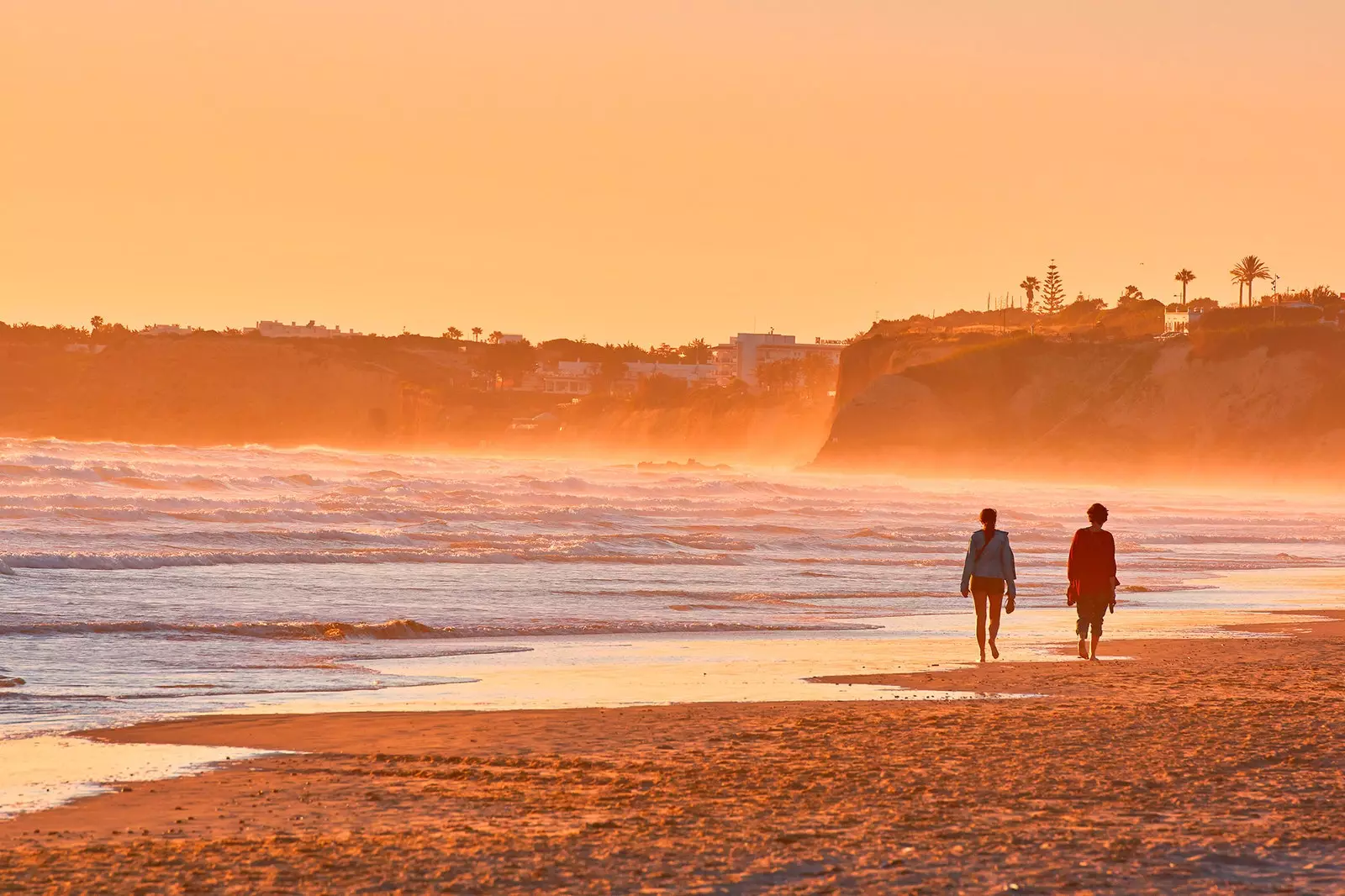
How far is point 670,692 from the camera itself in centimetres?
1204

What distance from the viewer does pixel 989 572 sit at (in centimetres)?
1430

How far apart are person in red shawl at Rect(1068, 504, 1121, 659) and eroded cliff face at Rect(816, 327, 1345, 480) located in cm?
9416

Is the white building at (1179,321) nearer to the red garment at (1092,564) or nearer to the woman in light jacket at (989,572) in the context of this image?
the red garment at (1092,564)

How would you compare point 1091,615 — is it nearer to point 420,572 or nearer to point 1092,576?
point 1092,576

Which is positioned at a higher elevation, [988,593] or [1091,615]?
[988,593]

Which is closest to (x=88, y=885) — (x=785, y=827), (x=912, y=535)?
(x=785, y=827)

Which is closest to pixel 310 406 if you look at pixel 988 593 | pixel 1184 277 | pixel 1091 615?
pixel 1184 277

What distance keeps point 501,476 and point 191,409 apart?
12525 cm

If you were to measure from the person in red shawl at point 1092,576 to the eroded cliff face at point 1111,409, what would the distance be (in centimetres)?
9416

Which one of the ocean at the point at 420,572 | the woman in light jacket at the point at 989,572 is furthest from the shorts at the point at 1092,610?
the ocean at the point at 420,572

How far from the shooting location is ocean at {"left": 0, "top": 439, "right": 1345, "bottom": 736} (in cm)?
1345

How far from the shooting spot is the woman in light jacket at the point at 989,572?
561 inches

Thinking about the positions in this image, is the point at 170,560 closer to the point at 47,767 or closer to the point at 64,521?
the point at 64,521

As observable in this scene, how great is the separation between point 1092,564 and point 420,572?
12.4m
